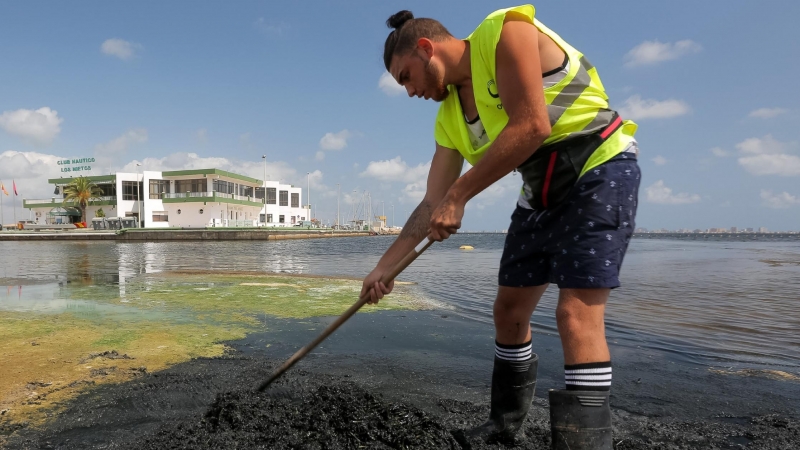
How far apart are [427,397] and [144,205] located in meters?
55.8

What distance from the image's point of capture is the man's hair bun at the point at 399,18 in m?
1.93

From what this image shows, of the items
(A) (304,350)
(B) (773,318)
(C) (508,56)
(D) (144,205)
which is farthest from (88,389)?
(D) (144,205)

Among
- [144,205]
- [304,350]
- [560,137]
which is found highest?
[144,205]

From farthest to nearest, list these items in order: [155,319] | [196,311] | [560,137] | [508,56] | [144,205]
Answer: [144,205] < [196,311] < [155,319] < [560,137] < [508,56]

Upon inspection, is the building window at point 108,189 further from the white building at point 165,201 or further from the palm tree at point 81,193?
the palm tree at point 81,193

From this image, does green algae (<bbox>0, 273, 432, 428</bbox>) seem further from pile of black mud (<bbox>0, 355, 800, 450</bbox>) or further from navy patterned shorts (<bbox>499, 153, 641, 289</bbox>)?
navy patterned shorts (<bbox>499, 153, 641, 289</bbox>)

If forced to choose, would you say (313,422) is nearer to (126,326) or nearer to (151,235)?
(126,326)

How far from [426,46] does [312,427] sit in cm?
171

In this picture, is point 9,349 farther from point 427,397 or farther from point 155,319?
point 427,397

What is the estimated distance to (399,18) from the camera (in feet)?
6.35

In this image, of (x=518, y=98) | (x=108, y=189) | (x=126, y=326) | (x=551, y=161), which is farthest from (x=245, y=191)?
(x=518, y=98)

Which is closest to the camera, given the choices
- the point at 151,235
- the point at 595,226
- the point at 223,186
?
the point at 595,226

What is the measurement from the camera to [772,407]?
2529 mm

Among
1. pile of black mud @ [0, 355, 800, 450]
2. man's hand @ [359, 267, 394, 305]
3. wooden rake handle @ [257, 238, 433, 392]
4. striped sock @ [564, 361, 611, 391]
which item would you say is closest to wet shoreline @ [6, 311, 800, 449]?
pile of black mud @ [0, 355, 800, 450]
